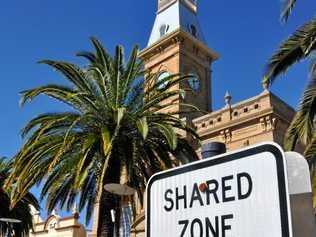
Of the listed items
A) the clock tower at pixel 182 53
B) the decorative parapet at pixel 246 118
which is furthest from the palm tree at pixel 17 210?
the clock tower at pixel 182 53

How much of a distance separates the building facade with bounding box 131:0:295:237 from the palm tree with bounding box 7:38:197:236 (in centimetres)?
280

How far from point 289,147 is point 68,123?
7471mm

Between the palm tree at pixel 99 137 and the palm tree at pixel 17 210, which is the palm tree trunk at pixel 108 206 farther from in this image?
the palm tree at pixel 17 210

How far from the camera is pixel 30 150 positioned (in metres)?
14.4

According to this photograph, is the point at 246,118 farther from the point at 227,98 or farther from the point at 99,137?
the point at 99,137

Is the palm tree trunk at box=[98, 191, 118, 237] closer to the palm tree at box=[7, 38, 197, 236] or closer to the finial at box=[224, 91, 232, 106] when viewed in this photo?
the palm tree at box=[7, 38, 197, 236]

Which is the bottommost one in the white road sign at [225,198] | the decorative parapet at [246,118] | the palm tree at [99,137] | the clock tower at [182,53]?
the white road sign at [225,198]

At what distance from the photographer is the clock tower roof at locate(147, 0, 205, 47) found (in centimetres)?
4128

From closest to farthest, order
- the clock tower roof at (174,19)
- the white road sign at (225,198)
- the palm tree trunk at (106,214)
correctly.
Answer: the white road sign at (225,198) < the palm tree trunk at (106,214) < the clock tower roof at (174,19)

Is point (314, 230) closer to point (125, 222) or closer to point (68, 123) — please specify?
point (68, 123)

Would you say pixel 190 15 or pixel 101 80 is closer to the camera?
pixel 101 80

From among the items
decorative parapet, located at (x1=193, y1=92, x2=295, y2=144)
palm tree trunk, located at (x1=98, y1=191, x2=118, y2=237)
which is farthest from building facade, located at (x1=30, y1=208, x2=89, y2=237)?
palm tree trunk, located at (x1=98, y1=191, x2=118, y2=237)

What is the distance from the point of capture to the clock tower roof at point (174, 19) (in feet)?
135

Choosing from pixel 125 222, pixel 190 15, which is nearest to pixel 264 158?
pixel 125 222
